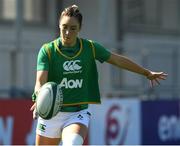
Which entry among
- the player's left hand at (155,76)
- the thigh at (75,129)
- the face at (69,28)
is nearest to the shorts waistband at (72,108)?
the thigh at (75,129)

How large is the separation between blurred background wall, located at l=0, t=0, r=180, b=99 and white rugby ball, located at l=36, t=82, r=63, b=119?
667 cm

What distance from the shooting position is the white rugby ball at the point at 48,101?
7.66m

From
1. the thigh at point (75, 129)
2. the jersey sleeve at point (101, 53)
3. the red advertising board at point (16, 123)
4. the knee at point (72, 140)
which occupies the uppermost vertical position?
the jersey sleeve at point (101, 53)

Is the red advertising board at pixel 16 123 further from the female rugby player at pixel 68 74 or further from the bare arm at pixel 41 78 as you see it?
the bare arm at pixel 41 78

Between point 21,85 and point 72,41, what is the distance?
7.04 m

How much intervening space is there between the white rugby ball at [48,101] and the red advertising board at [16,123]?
5209 mm

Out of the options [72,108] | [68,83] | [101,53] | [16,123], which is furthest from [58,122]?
[16,123]

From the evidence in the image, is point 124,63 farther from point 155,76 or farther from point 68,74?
point 68,74

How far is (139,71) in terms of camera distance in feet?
27.5

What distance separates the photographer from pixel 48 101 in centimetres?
769

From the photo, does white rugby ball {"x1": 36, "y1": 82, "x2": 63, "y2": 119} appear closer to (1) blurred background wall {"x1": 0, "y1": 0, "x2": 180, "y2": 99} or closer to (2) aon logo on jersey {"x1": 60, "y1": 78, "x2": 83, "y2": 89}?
(2) aon logo on jersey {"x1": 60, "y1": 78, "x2": 83, "y2": 89}

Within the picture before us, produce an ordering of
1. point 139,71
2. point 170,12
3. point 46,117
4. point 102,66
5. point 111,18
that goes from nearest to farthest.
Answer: point 46,117 < point 139,71 < point 102,66 < point 111,18 < point 170,12

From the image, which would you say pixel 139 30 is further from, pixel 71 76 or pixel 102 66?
pixel 71 76

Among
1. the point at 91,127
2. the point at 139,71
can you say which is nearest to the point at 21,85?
the point at 91,127
